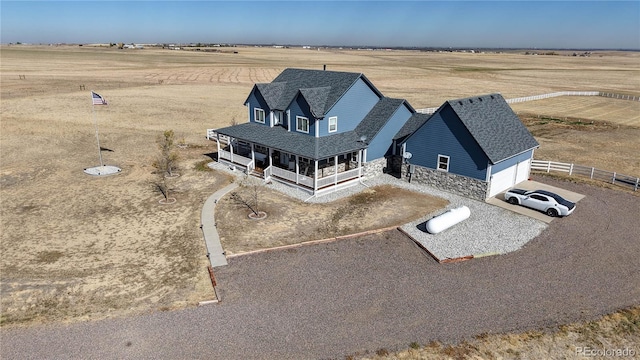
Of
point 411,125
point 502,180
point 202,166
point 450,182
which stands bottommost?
point 202,166

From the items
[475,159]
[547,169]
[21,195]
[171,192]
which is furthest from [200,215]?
[547,169]

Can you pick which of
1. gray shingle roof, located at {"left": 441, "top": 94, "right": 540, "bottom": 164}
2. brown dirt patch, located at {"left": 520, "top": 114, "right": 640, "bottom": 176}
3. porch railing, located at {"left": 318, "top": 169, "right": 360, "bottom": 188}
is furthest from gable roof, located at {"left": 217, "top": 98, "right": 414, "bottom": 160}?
brown dirt patch, located at {"left": 520, "top": 114, "right": 640, "bottom": 176}

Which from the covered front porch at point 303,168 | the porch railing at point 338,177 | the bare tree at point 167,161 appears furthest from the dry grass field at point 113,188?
the porch railing at point 338,177

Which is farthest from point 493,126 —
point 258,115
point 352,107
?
point 258,115

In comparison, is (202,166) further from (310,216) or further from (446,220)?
(446,220)

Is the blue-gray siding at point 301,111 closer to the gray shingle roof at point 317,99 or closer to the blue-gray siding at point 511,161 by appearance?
the gray shingle roof at point 317,99

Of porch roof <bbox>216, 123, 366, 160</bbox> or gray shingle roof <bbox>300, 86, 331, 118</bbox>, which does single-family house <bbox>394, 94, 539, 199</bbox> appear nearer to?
porch roof <bbox>216, 123, 366, 160</bbox>
